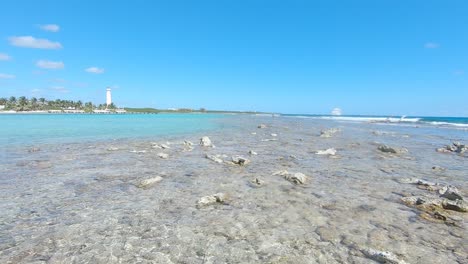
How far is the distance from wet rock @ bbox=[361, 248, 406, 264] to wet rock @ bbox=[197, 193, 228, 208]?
14.4 feet

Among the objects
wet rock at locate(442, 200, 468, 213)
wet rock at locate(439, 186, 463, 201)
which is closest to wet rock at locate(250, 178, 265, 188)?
wet rock at locate(442, 200, 468, 213)

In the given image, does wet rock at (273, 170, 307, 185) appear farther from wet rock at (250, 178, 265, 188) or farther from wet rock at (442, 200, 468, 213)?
wet rock at (442, 200, 468, 213)

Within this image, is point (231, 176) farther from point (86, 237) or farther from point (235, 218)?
point (86, 237)

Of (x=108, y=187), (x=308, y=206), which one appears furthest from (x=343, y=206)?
(x=108, y=187)

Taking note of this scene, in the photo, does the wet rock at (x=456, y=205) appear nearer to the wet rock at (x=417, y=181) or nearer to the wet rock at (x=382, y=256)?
the wet rock at (x=417, y=181)

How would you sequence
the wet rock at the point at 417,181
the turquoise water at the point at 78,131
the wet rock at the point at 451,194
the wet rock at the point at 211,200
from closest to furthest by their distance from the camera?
1. the wet rock at the point at 211,200
2. the wet rock at the point at 451,194
3. the wet rock at the point at 417,181
4. the turquoise water at the point at 78,131

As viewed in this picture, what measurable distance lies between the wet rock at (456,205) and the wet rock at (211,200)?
650cm

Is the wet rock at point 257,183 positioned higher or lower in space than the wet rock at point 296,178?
lower

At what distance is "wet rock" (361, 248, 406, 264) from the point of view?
5465mm

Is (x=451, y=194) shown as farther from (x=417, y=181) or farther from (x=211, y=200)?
(x=211, y=200)

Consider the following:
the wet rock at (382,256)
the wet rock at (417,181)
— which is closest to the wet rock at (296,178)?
the wet rock at (417,181)

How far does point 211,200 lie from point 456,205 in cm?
714

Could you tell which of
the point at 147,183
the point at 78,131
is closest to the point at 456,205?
the point at 147,183

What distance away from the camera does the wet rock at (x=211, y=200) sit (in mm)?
8805
